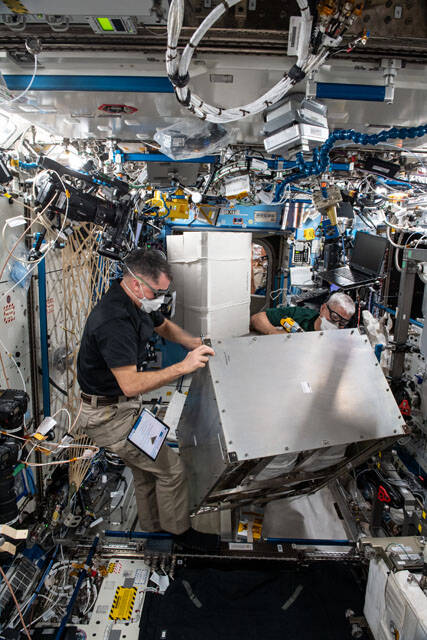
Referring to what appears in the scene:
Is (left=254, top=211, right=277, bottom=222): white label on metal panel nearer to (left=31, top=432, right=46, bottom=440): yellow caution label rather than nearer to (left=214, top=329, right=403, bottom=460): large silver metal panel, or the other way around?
(left=214, top=329, right=403, bottom=460): large silver metal panel

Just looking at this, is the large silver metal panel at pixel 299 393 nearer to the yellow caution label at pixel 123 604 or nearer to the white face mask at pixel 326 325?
the white face mask at pixel 326 325

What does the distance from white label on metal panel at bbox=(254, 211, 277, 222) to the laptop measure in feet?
6.53

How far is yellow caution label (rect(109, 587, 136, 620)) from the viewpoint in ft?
8.28

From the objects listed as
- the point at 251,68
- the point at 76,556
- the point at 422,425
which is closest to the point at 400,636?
the point at 422,425

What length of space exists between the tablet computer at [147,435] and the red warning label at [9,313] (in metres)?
1.20

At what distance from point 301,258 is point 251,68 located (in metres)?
6.49

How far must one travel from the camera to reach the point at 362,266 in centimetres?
502

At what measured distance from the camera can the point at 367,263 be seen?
493 centimetres

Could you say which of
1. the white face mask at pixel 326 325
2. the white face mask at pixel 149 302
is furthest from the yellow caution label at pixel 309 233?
the white face mask at pixel 149 302

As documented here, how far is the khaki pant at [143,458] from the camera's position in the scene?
2.83 metres

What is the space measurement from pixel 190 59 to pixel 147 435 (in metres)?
2.36

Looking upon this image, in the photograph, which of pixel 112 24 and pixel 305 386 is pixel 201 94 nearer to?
pixel 112 24

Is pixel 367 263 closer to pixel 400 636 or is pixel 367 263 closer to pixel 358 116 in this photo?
pixel 358 116

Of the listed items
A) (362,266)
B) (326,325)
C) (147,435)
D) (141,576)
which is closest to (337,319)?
(326,325)
